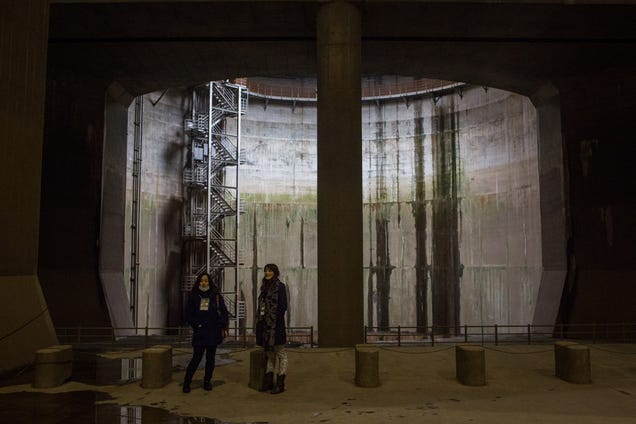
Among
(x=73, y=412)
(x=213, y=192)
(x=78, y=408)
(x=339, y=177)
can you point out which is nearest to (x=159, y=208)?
(x=213, y=192)

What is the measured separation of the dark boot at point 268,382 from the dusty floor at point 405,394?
0.58 ft

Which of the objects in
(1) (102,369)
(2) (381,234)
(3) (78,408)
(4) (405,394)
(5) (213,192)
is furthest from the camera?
(2) (381,234)

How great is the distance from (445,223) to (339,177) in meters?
16.9

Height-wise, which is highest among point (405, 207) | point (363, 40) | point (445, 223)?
point (363, 40)

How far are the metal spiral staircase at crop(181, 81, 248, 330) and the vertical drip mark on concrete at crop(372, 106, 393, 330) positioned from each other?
8.43 metres

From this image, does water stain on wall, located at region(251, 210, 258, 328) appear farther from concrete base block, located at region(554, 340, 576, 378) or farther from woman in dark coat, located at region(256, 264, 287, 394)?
concrete base block, located at region(554, 340, 576, 378)

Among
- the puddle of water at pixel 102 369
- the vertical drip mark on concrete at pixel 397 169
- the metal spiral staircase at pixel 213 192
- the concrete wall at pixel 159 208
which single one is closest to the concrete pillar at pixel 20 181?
the puddle of water at pixel 102 369

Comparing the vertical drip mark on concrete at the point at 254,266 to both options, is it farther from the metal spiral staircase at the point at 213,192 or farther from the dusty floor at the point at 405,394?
the dusty floor at the point at 405,394

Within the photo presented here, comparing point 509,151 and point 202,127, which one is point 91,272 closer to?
point 202,127

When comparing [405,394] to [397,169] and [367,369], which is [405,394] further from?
[397,169]

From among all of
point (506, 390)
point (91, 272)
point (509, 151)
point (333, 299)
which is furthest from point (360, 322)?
point (509, 151)

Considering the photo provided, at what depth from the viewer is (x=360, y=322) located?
1420 centimetres

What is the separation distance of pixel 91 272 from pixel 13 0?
34.9 ft

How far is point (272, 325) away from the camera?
8.27 metres
